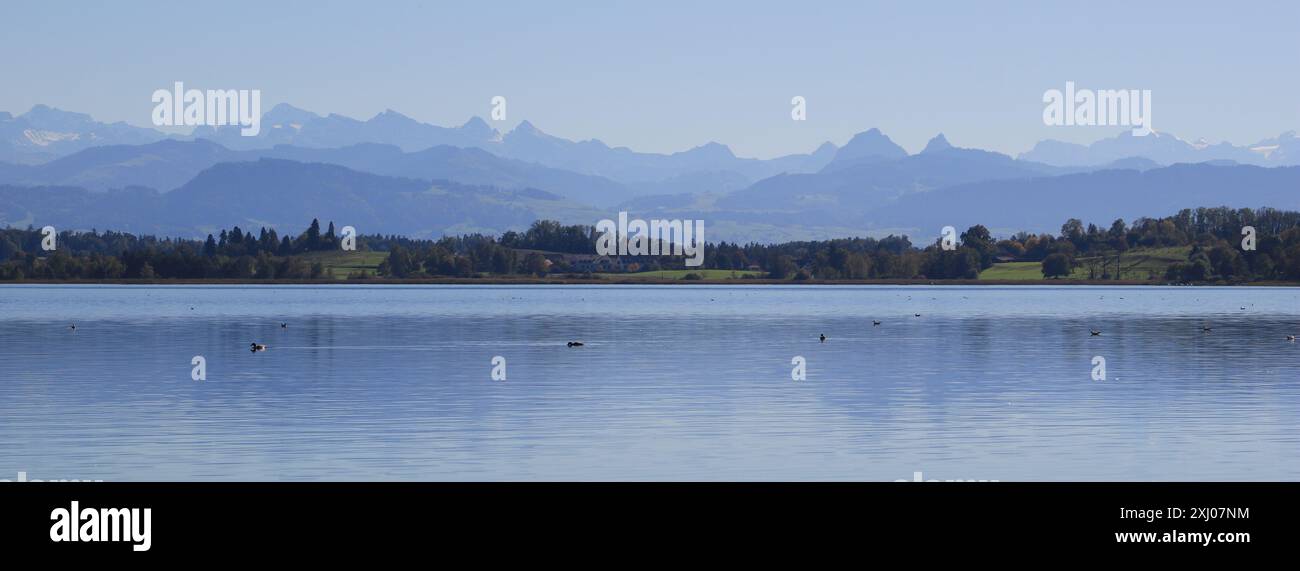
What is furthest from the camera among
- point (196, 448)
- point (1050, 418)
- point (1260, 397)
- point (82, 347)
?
point (82, 347)

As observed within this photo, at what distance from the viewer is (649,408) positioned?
147 ft

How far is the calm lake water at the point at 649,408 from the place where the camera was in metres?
32.1

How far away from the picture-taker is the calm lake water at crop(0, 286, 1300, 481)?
3206 cm
